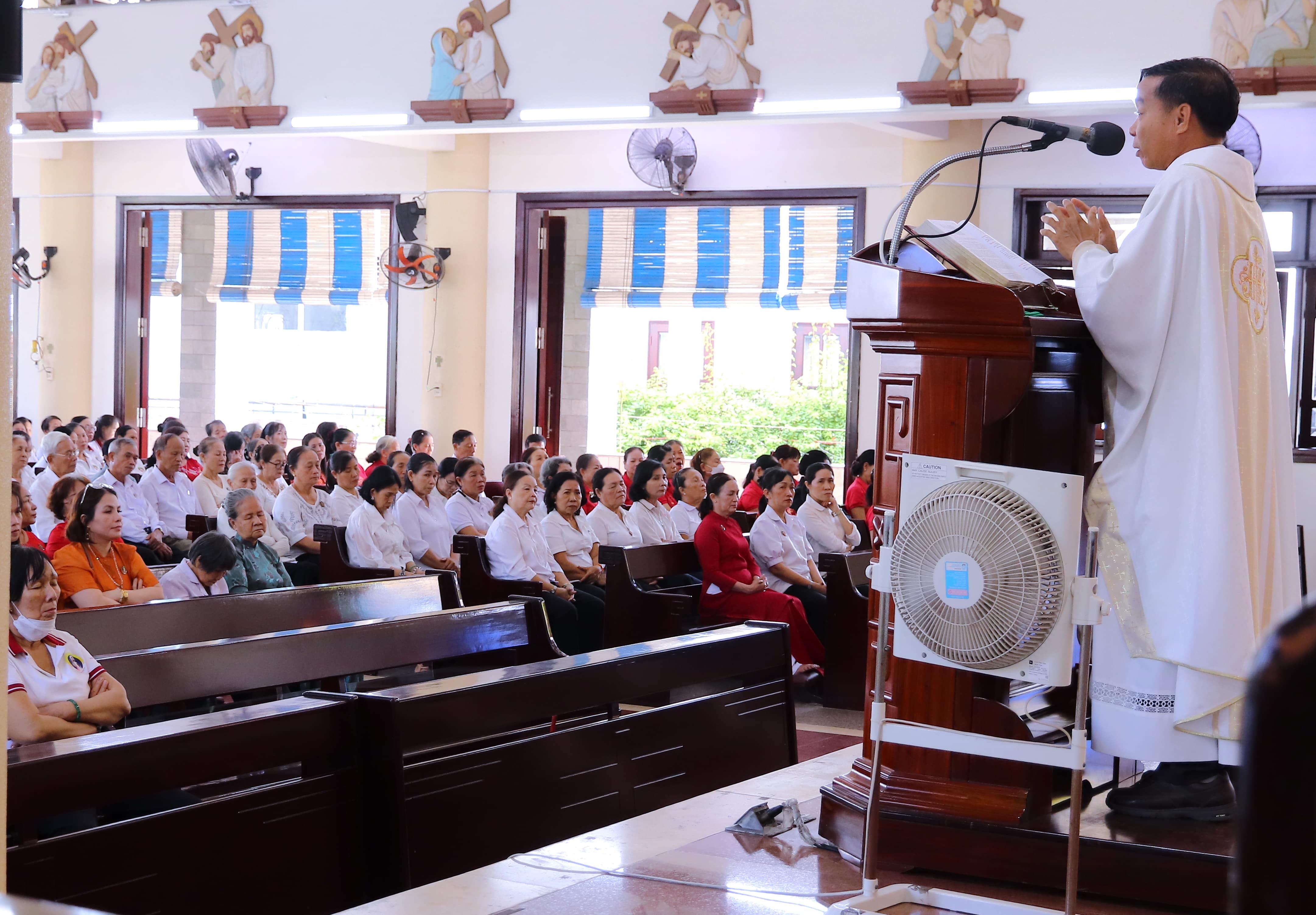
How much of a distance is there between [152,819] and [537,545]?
4.93 meters

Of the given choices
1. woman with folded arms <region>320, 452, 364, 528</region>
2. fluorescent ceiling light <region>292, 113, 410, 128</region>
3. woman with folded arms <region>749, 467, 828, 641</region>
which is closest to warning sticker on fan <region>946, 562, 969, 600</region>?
woman with folded arms <region>749, 467, 828, 641</region>

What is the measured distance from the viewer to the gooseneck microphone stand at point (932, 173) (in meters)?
2.27

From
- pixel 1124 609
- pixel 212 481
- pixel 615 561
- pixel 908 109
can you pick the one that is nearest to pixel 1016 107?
pixel 908 109

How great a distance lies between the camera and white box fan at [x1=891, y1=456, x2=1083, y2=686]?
202cm

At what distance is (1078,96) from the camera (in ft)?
25.2

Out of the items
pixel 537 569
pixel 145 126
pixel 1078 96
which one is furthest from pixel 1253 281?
pixel 145 126

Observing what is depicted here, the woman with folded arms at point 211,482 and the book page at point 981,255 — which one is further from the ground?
Result: the book page at point 981,255

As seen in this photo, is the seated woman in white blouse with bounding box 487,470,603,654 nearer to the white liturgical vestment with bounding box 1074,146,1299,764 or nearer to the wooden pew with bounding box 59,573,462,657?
the wooden pew with bounding box 59,573,462,657

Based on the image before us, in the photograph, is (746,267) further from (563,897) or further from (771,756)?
(563,897)

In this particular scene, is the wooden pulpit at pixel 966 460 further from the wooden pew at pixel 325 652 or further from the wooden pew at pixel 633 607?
the wooden pew at pixel 633 607

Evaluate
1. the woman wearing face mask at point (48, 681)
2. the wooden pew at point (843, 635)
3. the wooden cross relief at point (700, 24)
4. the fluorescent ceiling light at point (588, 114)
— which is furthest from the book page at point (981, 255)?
the fluorescent ceiling light at point (588, 114)

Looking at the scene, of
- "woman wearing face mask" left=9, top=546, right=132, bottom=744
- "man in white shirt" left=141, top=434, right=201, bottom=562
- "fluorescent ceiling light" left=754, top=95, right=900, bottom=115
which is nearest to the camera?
"woman wearing face mask" left=9, top=546, right=132, bottom=744

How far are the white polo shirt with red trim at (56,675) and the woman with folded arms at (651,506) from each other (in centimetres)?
500

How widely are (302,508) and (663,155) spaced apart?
4116 mm
